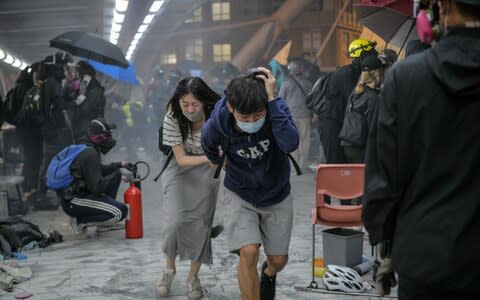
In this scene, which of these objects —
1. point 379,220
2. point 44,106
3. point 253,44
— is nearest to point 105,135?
point 44,106

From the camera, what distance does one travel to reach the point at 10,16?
1847 cm

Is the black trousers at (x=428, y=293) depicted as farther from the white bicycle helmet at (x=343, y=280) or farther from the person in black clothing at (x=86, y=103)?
the person in black clothing at (x=86, y=103)

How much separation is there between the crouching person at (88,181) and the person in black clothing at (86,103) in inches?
115

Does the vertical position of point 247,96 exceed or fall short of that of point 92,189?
it exceeds it

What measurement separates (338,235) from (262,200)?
1.94m

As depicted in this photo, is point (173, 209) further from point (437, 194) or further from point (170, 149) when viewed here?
point (437, 194)

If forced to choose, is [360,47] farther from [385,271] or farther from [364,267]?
[385,271]

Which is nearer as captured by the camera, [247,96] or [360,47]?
[247,96]

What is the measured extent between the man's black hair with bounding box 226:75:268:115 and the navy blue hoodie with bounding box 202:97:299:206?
0.10 meters

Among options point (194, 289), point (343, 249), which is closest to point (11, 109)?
point (194, 289)

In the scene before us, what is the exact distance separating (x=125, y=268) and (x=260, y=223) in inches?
102

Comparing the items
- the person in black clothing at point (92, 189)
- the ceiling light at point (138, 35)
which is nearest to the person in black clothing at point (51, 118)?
the person in black clothing at point (92, 189)

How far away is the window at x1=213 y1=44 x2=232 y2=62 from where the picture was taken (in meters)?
32.4

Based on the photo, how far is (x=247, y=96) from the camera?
14.1 ft
